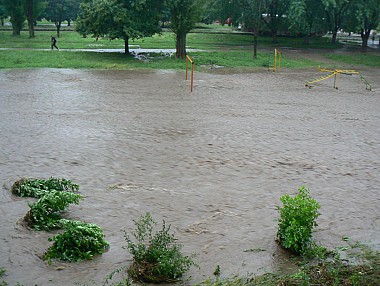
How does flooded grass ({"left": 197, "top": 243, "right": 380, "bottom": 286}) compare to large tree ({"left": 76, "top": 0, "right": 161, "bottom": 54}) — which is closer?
flooded grass ({"left": 197, "top": 243, "right": 380, "bottom": 286})

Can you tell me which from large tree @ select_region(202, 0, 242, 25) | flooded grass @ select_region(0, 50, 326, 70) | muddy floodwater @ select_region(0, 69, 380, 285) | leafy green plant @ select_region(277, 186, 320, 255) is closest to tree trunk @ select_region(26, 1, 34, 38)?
flooded grass @ select_region(0, 50, 326, 70)

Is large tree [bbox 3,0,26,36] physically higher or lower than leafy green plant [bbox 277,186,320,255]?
higher

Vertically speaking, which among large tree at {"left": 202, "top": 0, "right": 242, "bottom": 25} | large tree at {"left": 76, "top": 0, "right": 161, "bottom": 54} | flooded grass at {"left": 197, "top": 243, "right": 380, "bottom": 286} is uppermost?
large tree at {"left": 202, "top": 0, "right": 242, "bottom": 25}

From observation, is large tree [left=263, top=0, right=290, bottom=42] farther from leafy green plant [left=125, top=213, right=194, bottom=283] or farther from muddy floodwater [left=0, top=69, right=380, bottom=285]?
leafy green plant [left=125, top=213, right=194, bottom=283]

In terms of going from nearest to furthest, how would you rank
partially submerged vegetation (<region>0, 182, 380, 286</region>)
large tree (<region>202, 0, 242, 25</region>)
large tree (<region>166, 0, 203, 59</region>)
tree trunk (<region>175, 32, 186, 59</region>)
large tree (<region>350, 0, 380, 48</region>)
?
1. partially submerged vegetation (<region>0, 182, 380, 286</region>)
2. large tree (<region>166, 0, 203, 59</region>)
3. tree trunk (<region>175, 32, 186, 59</region>)
4. large tree (<region>350, 0, 380, 48</region>)
5. large tree (<region>202, 0, 242, 25</region>)

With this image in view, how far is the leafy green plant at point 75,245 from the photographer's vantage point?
7.32m

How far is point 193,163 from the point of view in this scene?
39.7ft

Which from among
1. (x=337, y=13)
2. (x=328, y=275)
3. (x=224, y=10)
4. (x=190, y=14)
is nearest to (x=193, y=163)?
(x=328, y=275)

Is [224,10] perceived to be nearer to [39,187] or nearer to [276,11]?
[276,11]

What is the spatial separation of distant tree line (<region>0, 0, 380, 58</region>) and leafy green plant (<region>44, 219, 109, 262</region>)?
962 inches

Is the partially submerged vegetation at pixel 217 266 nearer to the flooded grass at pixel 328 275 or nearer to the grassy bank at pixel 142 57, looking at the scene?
the flooded grass at pixel 328 275

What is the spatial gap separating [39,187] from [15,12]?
43.6m

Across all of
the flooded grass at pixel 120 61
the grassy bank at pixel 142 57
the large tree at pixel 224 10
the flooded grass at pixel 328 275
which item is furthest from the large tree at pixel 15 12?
the flooded grass at pixel 328 275

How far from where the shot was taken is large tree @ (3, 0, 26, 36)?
1882 inches
